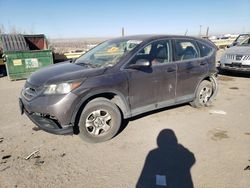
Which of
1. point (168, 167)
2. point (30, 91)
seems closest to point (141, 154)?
point (168, 167)

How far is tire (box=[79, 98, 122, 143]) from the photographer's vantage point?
3709mm

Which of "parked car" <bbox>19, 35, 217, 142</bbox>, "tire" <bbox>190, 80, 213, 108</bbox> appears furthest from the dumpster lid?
"tire" <bbox>190, 80, 213, 108</bbox>

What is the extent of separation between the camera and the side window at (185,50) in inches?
189

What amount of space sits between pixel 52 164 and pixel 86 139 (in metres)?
0.72

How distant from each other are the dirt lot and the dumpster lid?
649 cm

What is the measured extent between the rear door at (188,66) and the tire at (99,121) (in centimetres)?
167

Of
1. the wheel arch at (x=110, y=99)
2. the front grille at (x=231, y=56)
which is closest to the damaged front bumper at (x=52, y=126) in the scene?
the wheel arch at (x=110, y=99)

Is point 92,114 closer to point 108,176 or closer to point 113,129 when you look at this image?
point 113,129

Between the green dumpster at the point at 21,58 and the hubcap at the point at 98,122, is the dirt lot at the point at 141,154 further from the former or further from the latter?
the green dumpster at the point at 21,58

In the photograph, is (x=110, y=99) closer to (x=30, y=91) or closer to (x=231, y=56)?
(x=30, y=91)

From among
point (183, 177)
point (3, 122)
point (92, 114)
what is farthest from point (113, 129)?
point (3, 122)

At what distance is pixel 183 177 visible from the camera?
2.90m

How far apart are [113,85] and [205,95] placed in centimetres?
280

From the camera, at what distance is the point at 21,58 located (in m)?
9.73
